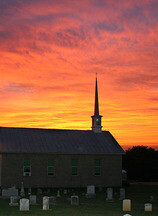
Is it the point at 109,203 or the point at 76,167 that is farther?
the point at 76,167

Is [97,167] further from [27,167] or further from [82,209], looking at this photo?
[82,209]

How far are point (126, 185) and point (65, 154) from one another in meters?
8.83

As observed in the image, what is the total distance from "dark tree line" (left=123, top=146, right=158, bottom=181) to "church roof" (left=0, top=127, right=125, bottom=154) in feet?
36.7

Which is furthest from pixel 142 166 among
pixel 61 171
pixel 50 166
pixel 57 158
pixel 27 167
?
pixel 27 167

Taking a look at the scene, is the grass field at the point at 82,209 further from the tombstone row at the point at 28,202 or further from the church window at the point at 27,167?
the church window at the point at 27,167

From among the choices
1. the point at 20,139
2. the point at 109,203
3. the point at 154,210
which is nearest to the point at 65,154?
the point at 20,139

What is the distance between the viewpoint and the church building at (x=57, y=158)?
41.5 meters

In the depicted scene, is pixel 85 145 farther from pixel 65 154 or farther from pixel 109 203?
pixel 109 203

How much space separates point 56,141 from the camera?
45.1 m

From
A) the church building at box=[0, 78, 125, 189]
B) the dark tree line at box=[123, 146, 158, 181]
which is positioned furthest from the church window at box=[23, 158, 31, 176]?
the dark tree line at box=[123, 146, 158, 181]

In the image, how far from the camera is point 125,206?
80.1 feet

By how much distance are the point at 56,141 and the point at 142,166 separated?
57.7ft

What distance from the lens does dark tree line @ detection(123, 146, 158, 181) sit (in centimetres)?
5697

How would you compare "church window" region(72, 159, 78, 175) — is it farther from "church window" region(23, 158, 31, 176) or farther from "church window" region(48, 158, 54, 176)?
"church window" region(23, 158, 31, 176)
